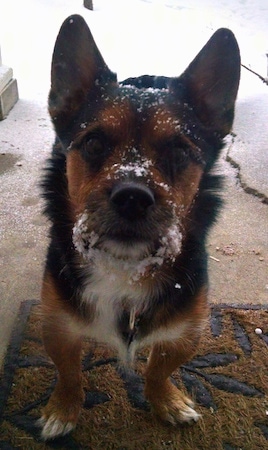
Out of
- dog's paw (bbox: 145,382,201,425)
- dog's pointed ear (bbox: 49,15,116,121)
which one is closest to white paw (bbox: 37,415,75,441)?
dog's paw (bbox: 145,382,201,425)

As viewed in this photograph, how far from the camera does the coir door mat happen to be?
224 cm

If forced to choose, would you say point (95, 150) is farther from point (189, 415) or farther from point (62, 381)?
point (189, 415)

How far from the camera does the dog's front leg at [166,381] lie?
7.47ft

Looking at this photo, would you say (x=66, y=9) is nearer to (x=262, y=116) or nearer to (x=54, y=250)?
(x=262, y=116)

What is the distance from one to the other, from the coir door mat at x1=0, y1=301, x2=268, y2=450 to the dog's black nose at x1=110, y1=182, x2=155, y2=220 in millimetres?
1188

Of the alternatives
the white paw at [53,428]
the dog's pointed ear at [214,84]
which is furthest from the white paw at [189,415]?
the dog's pointed ear at [214,84]

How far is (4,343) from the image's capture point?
8.77ft

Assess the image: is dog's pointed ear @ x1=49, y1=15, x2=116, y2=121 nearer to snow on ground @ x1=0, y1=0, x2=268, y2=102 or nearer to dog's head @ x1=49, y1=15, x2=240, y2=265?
dog's head @ x1=49, y1=15, x2=240, y2=265

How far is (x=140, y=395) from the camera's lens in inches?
98.3

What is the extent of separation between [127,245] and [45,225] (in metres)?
2.09

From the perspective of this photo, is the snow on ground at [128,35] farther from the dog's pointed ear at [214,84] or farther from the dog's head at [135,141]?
the dog's pointed ear at [214,84]

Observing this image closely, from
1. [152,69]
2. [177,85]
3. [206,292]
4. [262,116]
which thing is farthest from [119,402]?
[152,69]

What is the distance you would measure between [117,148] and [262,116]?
460cm

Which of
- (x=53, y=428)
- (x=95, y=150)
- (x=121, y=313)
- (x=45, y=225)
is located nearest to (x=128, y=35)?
(x=45, y=225)
